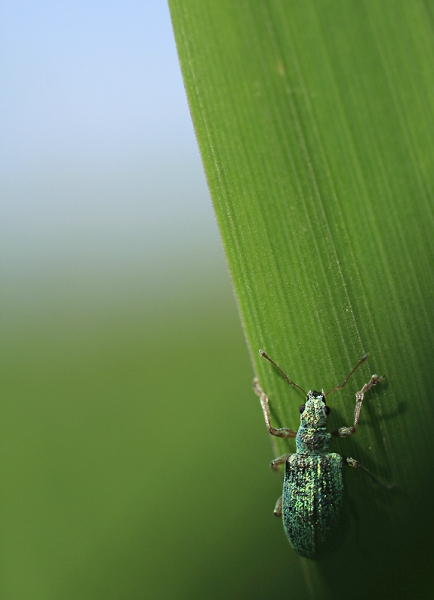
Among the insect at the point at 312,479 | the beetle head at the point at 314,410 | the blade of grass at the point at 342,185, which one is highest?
the blade of grass at the point at 342,185

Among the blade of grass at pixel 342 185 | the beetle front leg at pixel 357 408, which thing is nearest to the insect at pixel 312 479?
the beetle front leg at pixel 357 408

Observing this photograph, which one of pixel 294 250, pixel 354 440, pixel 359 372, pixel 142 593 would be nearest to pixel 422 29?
pixel 294 250

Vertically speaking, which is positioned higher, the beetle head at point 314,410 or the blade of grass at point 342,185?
the blade of grass at point 342,185

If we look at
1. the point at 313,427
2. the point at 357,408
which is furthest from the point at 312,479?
the point at 357,408

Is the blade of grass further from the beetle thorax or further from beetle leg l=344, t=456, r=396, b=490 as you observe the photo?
the beetle thorax

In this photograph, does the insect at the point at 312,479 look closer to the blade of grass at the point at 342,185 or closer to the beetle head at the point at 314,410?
the beetle head at the point at 314,410

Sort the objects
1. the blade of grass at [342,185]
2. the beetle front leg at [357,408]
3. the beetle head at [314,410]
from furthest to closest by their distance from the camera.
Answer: the beetle head at [314,410] → the beetle front leg at [357,408] → the blade of grass at [342,185]

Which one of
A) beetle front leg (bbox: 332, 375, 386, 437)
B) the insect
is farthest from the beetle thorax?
beetle front leg (bbox: 332, 375, 386, 437)
